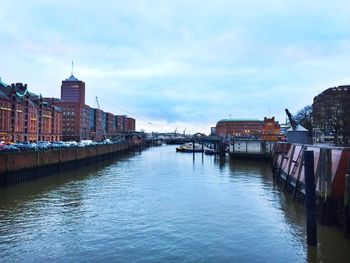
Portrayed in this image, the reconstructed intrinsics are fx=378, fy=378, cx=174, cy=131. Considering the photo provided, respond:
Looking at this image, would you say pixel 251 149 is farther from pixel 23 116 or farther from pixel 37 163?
pixel 23 116

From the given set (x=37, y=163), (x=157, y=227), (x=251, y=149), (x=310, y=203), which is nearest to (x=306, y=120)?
(x=251, y=149)

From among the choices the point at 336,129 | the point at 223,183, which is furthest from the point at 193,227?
the point at 336,129

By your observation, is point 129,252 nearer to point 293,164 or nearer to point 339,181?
point 339,181

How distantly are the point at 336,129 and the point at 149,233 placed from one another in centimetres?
6902

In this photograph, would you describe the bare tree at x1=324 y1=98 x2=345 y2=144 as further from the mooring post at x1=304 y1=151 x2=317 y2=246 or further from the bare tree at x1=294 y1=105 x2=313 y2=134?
the mooring post at x1=304 y1=151 x2=317 y2=246

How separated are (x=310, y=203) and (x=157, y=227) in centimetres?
969

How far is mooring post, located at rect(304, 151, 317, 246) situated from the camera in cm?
1870

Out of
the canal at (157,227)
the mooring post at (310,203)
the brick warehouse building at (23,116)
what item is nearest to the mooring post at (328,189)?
the canal at (157,227)

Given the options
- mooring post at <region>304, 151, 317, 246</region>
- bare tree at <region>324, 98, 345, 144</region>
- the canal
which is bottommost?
the canal

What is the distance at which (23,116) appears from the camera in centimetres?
13188

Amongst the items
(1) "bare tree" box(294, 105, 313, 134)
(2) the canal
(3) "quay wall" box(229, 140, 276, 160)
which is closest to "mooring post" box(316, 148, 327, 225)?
(2) the canal

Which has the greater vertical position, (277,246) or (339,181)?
(339,181)

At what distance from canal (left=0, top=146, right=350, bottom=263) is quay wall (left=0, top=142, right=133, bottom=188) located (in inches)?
127

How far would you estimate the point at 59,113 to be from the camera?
173 m
